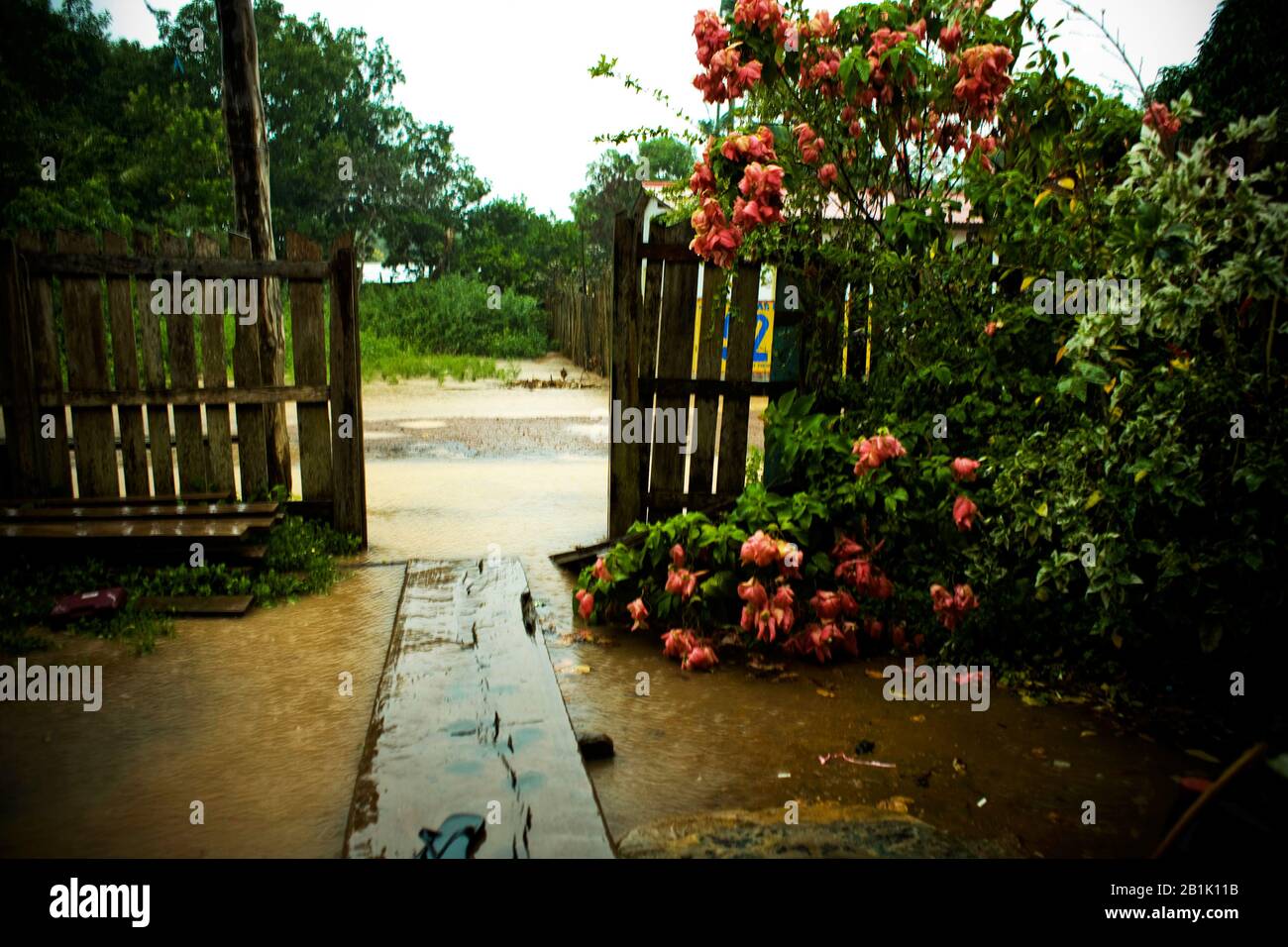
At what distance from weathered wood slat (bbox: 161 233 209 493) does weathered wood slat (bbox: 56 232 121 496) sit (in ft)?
1.30

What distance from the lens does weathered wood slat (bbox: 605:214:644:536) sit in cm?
507

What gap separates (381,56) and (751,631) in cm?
4333

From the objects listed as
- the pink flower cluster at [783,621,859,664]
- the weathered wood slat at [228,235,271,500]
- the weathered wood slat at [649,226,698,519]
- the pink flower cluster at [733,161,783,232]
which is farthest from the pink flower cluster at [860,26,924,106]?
the weathered wood slat at [228,235,271,500]

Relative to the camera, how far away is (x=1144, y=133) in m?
2.79

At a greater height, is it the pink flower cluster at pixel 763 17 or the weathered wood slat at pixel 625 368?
the pink flower cluster at pixel 763 17

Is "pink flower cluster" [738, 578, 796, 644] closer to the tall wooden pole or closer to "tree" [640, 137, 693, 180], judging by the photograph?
the tall wooden pole

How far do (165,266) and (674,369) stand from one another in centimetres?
323

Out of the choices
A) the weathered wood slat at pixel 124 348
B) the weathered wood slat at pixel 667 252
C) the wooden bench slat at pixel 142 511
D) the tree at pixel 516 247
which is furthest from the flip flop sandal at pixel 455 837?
the tree at pixel 516 247

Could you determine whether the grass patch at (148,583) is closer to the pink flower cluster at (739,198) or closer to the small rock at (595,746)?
the small rock at (595,746)

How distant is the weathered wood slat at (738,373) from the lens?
5.05 m

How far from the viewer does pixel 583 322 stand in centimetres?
2220

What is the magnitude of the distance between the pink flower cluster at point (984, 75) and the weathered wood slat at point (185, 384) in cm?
460

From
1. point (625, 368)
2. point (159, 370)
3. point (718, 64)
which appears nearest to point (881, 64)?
point (718, 64)

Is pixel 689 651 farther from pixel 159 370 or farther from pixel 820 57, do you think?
pixel 159 370
